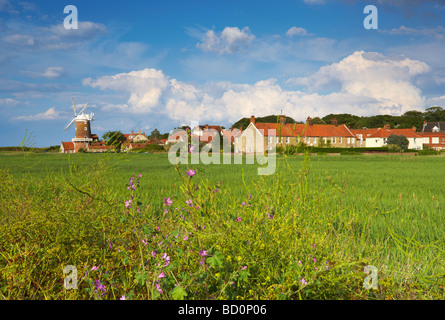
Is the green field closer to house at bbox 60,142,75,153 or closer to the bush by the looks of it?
the bush

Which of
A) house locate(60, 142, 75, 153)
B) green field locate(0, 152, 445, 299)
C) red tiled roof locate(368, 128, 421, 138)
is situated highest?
red tiled roof locate(368, 128, 421, 138)

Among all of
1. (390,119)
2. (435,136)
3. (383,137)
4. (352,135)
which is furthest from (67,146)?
(390,119)

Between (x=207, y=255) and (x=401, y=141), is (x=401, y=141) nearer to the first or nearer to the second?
(x=401, y=141)

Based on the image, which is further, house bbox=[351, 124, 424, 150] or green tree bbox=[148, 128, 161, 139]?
green tree bbox=[148, 128, 161, 139]

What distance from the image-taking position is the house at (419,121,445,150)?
103188 millimetres

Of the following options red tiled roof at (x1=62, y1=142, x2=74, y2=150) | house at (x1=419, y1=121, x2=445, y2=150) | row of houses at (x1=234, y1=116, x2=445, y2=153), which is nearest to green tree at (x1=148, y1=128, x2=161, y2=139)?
red tiled roof at (x1=62, y1=142, x2=74, y2=150)

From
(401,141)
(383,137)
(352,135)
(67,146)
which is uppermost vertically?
(352,135)

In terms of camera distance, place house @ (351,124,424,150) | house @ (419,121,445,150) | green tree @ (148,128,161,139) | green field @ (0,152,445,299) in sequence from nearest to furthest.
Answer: green field @ (0,152,445,299), house @ (351,124,424,150), house @ (419,121,445,150), green tree @ (148,128,161,139)

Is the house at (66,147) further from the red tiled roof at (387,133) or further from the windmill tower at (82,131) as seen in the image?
the red tiled roof at (387,133)

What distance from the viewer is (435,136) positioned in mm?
104562

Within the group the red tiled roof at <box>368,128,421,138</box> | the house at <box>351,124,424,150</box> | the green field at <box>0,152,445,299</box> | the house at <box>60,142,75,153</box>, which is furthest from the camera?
the house at <box>351,124,424,150</box>

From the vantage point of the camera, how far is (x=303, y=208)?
4.00 metres

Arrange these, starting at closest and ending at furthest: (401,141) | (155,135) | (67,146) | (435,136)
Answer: (401,141) < (67,146) < (435,136) < (155,135)
